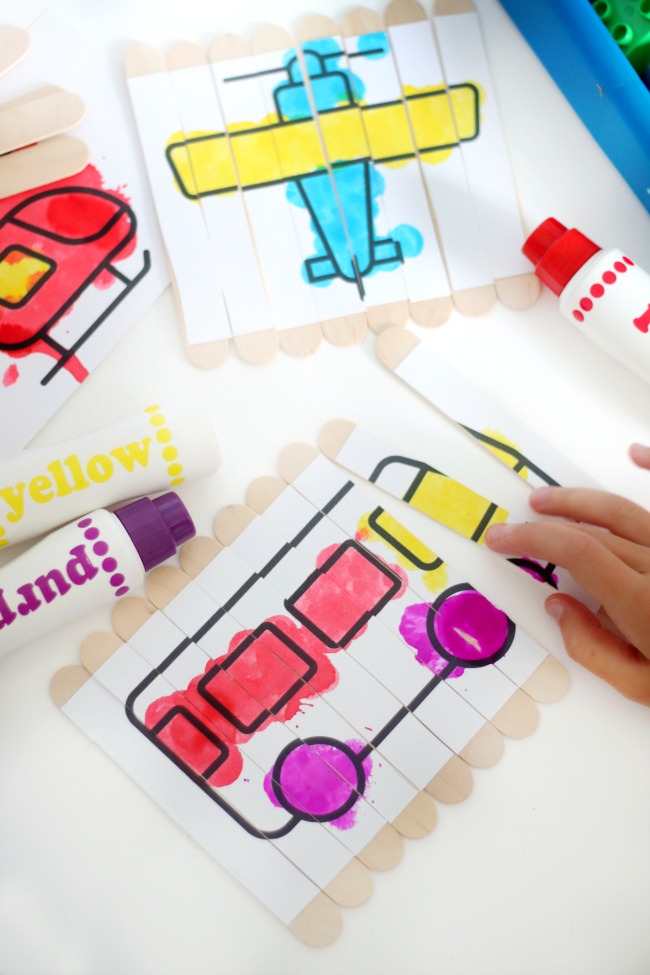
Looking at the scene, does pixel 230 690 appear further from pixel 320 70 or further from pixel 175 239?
pixel 320 70

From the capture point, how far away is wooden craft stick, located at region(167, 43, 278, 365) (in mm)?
666

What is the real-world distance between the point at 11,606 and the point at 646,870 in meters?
0.48

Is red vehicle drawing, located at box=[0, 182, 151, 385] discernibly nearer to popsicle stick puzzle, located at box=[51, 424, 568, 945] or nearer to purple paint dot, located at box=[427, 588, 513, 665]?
popsicle stick puzzle, located at box=[51, 424, 568, 945]

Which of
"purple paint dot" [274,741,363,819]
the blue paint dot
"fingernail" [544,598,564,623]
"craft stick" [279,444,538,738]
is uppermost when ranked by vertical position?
the blue paint dot

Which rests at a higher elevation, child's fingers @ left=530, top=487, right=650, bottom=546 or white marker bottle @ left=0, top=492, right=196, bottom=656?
child's fingers @ left=530, top=487, right=650, bottom=546

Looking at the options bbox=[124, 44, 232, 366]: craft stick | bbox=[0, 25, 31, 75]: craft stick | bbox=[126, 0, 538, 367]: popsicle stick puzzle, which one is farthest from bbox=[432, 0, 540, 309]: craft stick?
bbox=[0, 25, 31, 75]: craft stick

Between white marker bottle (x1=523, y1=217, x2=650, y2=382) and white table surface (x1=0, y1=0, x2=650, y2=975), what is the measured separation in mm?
29

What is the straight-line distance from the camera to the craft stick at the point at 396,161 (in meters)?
0.68

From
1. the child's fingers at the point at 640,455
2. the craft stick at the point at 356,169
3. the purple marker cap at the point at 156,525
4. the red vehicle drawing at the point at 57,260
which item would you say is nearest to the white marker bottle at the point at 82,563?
the purple marker cap at the point at 156,525

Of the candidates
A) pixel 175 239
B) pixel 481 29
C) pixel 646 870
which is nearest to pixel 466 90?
pixel 481 29

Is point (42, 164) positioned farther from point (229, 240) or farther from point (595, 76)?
point (595, 76)

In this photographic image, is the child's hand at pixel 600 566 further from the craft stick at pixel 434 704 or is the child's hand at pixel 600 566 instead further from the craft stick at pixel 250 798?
the craft stick at pixel 250 798

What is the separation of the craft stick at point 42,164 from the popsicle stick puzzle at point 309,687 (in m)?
0.26

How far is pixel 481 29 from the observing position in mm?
694
